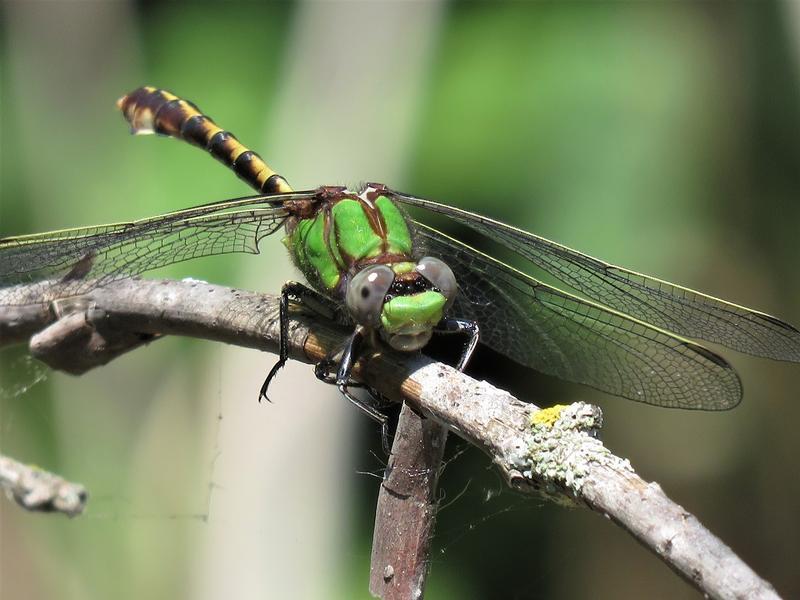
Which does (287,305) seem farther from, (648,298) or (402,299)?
(648,298)

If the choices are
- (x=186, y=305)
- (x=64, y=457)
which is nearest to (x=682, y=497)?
(x=186, y=305)

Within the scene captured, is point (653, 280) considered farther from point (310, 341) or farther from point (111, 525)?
point (111, 525)

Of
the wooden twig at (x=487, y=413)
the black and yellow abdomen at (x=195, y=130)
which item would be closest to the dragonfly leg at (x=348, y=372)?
the wooden twig at (x=487, y=413)

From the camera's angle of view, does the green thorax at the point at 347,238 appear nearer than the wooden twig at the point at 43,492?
No

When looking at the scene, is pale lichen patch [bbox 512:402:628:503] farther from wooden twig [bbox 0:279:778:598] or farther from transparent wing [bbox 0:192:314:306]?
transparent wing [bbox 0:192:314:306]

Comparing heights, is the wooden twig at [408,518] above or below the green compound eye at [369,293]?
below

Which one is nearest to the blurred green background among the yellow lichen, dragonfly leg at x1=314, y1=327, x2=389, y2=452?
dragonfly leg at x1=314, y1=327, x2=389, y2=452

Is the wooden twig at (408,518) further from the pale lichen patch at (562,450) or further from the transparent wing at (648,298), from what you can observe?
the transparent wing at (648,298)
